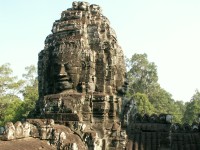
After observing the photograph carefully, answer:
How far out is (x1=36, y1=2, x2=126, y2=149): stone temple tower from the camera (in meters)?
9.59

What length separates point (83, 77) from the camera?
33.4 feet

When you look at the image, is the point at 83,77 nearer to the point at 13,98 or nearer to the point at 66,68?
the point at 66,68

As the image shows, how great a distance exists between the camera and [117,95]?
11273mm

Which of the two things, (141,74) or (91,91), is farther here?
(141,74)

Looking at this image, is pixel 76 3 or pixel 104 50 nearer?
pixel 104 50

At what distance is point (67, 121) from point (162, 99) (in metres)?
30.5

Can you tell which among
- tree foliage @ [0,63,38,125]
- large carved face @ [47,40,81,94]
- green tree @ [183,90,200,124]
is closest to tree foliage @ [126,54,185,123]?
green tree @ [183,90,200,124]

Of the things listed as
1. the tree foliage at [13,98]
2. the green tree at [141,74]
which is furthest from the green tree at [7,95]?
the green tree at [141,74]

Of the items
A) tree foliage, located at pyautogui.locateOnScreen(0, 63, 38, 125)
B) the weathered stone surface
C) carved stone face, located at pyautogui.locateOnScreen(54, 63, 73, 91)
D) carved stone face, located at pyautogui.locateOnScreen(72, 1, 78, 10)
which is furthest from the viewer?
tree foliage, located at pyautogui.locateOnScreen(0, 63, 38, 125)

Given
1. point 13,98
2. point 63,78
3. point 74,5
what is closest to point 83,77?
point 63,78

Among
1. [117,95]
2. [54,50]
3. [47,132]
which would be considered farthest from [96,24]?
[47,132]

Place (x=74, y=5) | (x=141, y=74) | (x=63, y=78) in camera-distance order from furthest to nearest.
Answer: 1. (x=141, y=74)
2. (x=74, y=5)
3. (x=63, y=78)

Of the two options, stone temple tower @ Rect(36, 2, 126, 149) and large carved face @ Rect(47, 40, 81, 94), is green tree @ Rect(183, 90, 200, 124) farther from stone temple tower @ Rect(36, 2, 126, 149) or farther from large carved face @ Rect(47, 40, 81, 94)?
large carved face @ Rect(47, 40, 81, 94)

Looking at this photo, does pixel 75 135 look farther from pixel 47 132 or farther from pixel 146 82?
pixel 146 82
